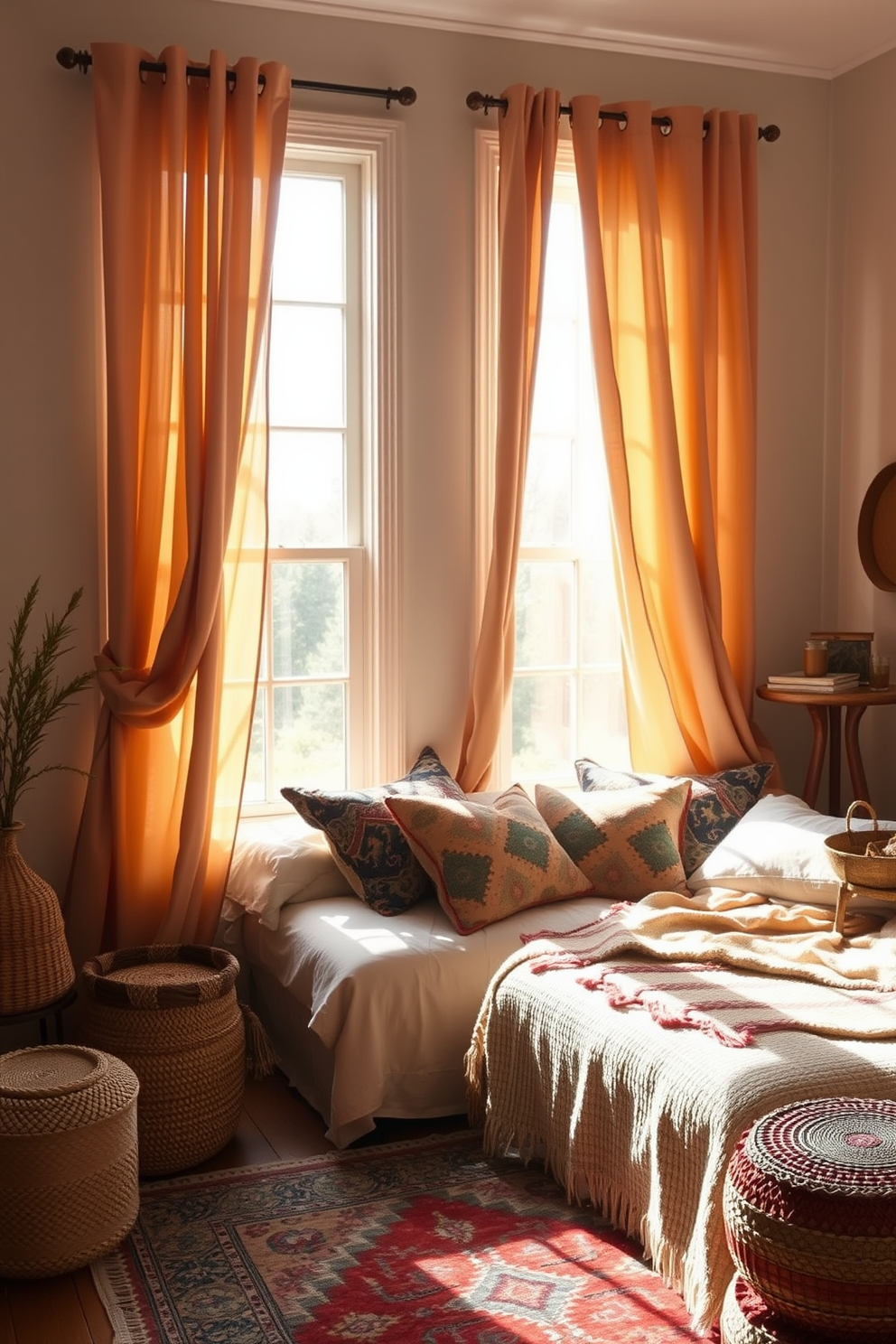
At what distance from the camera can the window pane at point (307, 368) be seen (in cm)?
398

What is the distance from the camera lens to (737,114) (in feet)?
13.8

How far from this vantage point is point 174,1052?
10.2 ft

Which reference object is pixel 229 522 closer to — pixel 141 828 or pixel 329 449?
pixel 329 449

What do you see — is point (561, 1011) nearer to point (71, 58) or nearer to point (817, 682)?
point (817, 682)

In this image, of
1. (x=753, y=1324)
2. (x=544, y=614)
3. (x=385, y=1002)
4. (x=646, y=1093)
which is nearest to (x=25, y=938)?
(x=385, y=1002)

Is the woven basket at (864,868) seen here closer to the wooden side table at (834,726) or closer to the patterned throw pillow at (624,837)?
the patterned throw pillow at (624,837)

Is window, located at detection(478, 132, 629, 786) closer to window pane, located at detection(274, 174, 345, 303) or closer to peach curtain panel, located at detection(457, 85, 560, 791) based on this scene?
peach curtain panel, located at detection(457, 85, 560, 791)

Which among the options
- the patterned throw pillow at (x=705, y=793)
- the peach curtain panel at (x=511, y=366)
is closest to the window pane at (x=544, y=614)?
the peach curtain panel at (x=511, y=366)

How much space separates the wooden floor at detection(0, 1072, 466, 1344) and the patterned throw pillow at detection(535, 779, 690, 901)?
764 mm

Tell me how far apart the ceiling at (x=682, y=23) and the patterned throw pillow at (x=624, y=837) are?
2.29m

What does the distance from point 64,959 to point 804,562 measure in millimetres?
2776

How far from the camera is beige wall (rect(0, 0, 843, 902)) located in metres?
3.59

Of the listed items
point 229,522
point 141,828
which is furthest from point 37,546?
point 141,828

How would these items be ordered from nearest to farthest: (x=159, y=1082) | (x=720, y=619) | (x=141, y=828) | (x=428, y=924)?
(x=159, y=1082) < (x=428, y=924) < (x=141, y=828) < (x=720, y=619)
